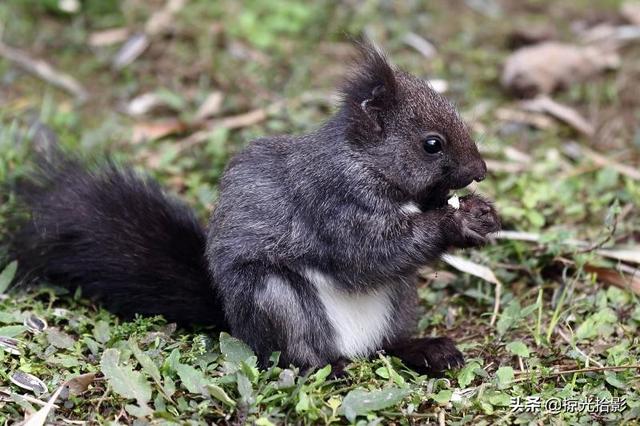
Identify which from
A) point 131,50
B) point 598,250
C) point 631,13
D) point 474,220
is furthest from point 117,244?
point 631,13

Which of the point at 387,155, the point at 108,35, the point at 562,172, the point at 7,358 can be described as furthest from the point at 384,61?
the point at 108,35

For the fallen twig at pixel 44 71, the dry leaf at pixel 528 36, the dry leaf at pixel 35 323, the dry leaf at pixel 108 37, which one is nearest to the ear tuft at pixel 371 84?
the dry leaf at pixel 35 323

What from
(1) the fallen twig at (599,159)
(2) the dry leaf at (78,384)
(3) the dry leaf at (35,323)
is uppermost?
(1) the fallen twig at (599,159)

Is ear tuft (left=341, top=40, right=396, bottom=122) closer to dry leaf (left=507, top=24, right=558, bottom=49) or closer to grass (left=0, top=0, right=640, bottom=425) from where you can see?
grass (left=0, top=0, right=640, bottom=425)

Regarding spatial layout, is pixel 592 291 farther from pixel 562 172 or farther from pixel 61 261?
pixel 61 261

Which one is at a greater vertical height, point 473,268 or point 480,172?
point 480,172

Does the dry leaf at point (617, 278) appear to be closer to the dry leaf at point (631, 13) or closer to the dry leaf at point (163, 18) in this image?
the dry leaf at point (631, 13)

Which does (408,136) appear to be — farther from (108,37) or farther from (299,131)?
(108,37)

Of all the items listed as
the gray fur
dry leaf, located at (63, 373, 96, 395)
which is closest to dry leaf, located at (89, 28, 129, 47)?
the gray fur
